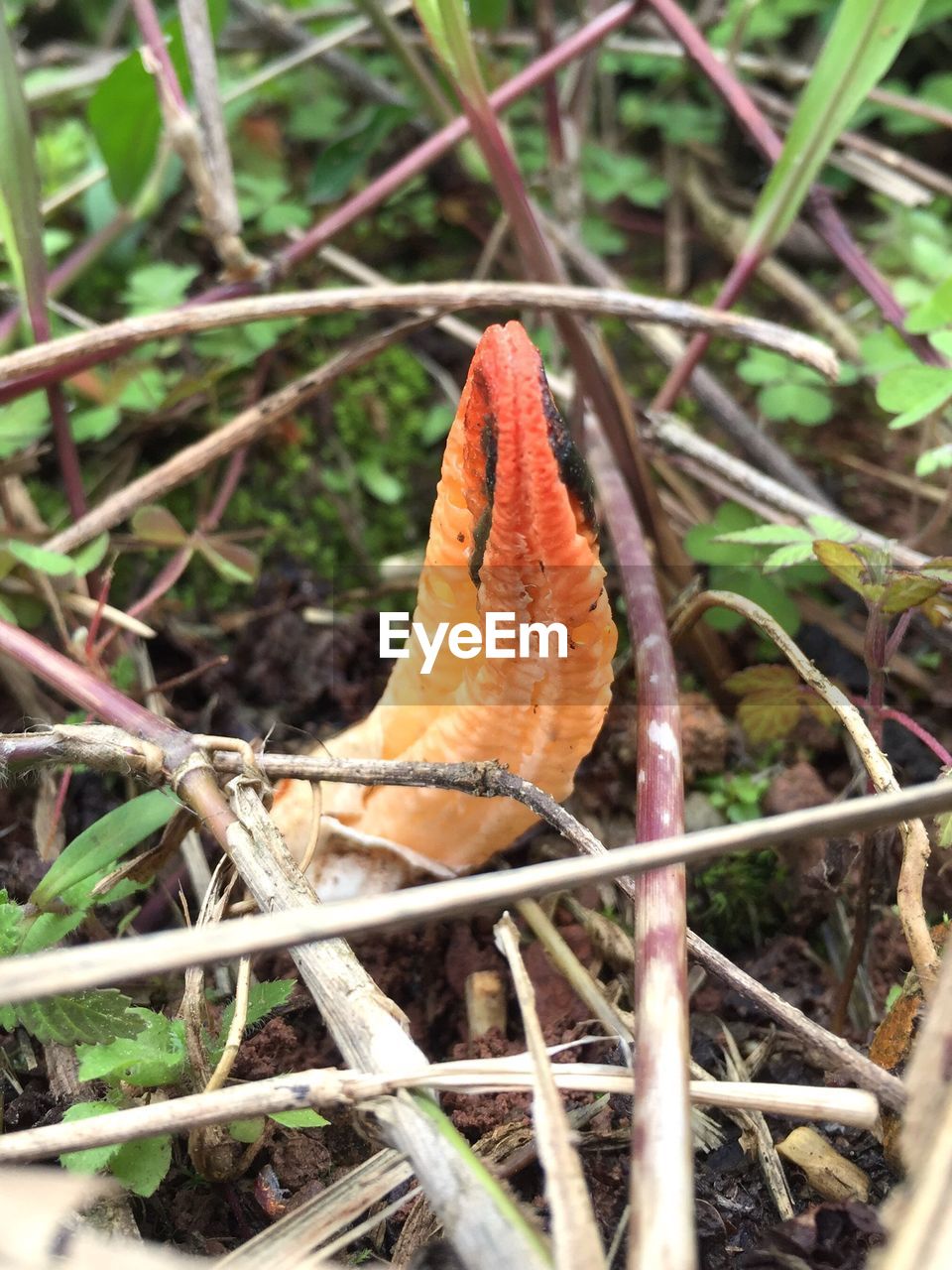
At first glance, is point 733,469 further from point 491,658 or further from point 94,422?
point 94,422

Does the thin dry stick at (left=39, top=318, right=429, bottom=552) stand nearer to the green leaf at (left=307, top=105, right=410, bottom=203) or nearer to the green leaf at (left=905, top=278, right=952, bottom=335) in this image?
the green leaf at (left=307, top=105, right=410, bottom=203)

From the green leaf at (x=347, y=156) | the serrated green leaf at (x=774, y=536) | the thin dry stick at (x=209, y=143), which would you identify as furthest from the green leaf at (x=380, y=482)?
the serrated green leaf at (x=774, y=536)

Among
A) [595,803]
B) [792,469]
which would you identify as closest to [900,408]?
[792,469]

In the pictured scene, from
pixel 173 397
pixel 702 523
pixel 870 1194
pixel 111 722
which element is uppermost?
pixel 173 397

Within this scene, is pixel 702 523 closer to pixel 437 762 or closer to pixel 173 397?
pixel 437 762

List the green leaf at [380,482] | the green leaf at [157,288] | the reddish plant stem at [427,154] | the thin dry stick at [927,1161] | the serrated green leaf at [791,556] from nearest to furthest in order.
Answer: the thin dry stick at [927,1161], the serrated green leaf at [791,556], the reddish plant stem at [427,154], the green leaf at [157,288], the green leaf at [380,482]

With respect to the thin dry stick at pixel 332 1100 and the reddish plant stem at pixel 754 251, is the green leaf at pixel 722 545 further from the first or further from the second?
the thin dry stick at pixel 332 1100
